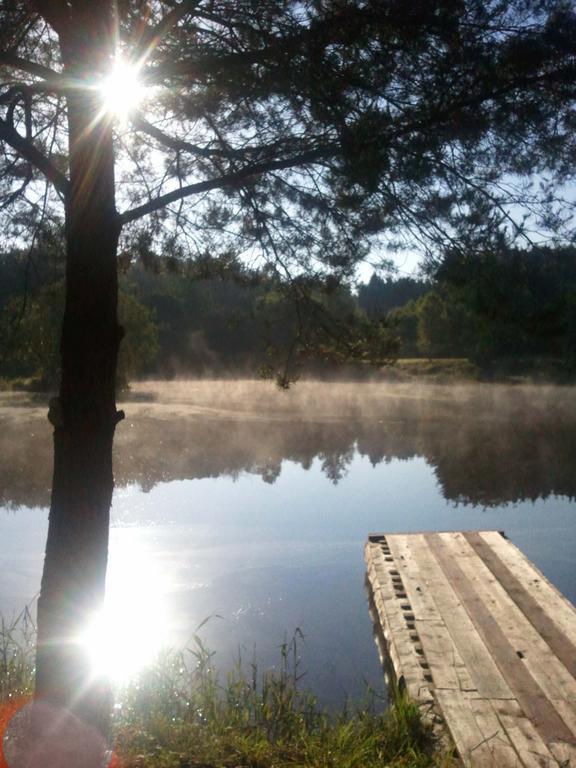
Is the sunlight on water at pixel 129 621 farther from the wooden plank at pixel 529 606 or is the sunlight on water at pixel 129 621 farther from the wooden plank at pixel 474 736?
→ the wooden plank at pixel 529 606

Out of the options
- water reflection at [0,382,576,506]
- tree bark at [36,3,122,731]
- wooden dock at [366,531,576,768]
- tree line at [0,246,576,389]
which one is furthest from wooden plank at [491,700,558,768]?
water reflection at [0,382,576,506]

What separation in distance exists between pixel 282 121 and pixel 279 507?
18.5 ft

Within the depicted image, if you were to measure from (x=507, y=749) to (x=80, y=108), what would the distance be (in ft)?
10.6

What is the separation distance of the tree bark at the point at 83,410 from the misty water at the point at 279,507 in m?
0.23

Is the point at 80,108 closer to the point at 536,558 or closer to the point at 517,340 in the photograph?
the point at 517,340

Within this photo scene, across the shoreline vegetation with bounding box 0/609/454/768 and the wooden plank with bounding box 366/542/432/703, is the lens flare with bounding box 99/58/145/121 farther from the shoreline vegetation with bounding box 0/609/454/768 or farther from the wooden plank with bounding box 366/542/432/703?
the wooden plank with bounding box 366/542/432/703

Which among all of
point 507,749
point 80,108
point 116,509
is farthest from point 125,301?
point 507,749

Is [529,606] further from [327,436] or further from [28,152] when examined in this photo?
[327,436]

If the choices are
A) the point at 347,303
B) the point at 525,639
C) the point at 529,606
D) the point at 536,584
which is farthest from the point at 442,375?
the point at 347,303

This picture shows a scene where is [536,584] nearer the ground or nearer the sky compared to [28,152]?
nearer the ground

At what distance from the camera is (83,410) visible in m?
3.34

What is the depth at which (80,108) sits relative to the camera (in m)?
3.54

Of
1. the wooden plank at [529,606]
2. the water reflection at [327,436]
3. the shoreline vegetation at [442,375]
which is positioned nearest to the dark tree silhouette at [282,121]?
the wooden plank at [529,606]

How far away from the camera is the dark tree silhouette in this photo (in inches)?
131
